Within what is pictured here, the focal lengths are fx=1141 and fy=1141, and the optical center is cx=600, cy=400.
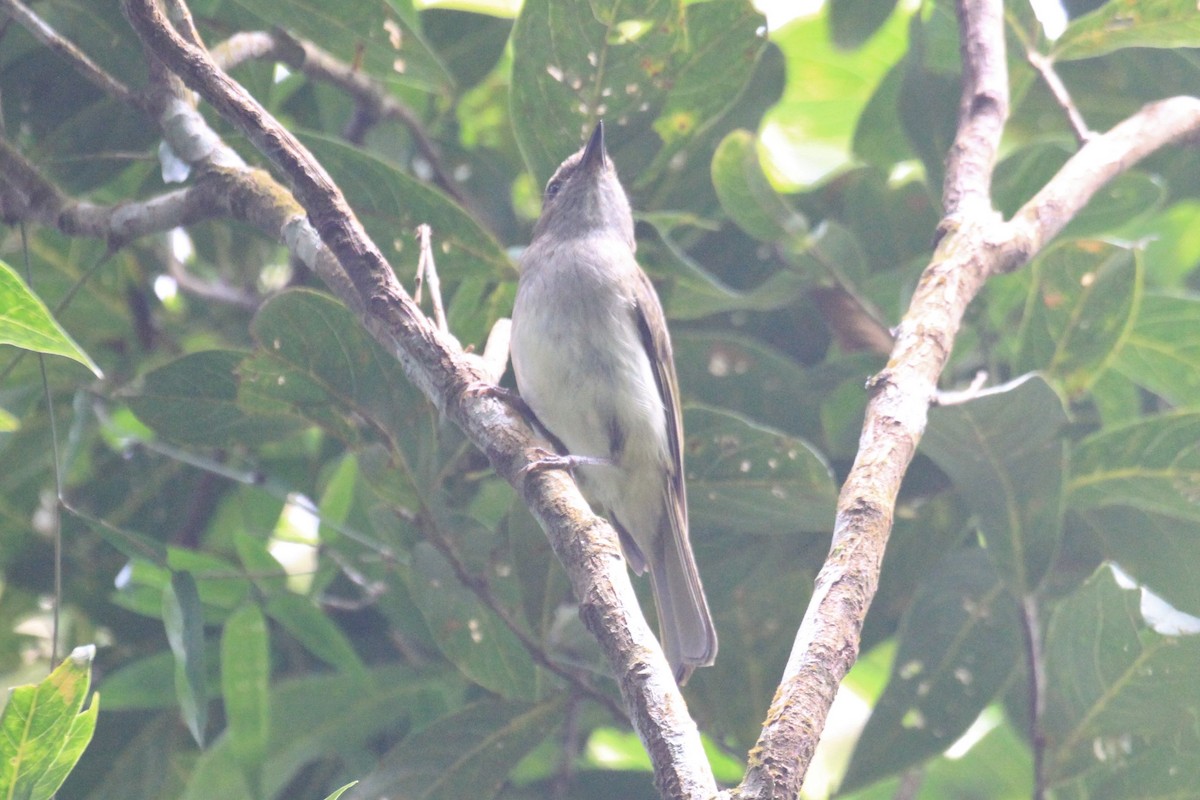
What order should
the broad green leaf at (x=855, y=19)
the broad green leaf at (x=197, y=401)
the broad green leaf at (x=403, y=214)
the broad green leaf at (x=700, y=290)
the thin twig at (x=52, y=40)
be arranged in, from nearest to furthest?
the thin twig at (x=52, y=40) < the broad green leaf at (x=197, y=401) < the broad green leaf at (x=403, y=214) < the broad green leaf at (x=700, y=290) < the broad green leaf at (x=855, y=19)

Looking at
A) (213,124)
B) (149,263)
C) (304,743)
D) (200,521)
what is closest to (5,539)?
(200,521)

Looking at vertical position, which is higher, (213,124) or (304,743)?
(213,124)

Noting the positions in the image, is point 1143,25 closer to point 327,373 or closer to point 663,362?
point 663,362

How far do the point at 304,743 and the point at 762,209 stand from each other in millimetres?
1908

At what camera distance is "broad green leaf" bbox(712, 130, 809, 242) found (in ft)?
10.0

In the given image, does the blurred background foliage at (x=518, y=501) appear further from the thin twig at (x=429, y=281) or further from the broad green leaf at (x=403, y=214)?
the thin twig at (x=429, y=281)

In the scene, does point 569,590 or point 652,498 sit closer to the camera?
point 569,590

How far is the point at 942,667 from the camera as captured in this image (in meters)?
2.95

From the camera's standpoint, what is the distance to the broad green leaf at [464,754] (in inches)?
108

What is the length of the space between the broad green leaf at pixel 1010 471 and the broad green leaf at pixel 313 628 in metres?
1.60

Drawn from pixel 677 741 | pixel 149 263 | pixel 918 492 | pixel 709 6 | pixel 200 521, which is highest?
pixel 709 6

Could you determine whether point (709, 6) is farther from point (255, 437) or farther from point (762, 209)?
point (255, 437)

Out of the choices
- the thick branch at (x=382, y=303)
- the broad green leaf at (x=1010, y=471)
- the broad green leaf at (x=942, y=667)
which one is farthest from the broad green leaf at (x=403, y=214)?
the broad green leaf at (x=942, y=667)

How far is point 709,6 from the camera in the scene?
315 centimetres
